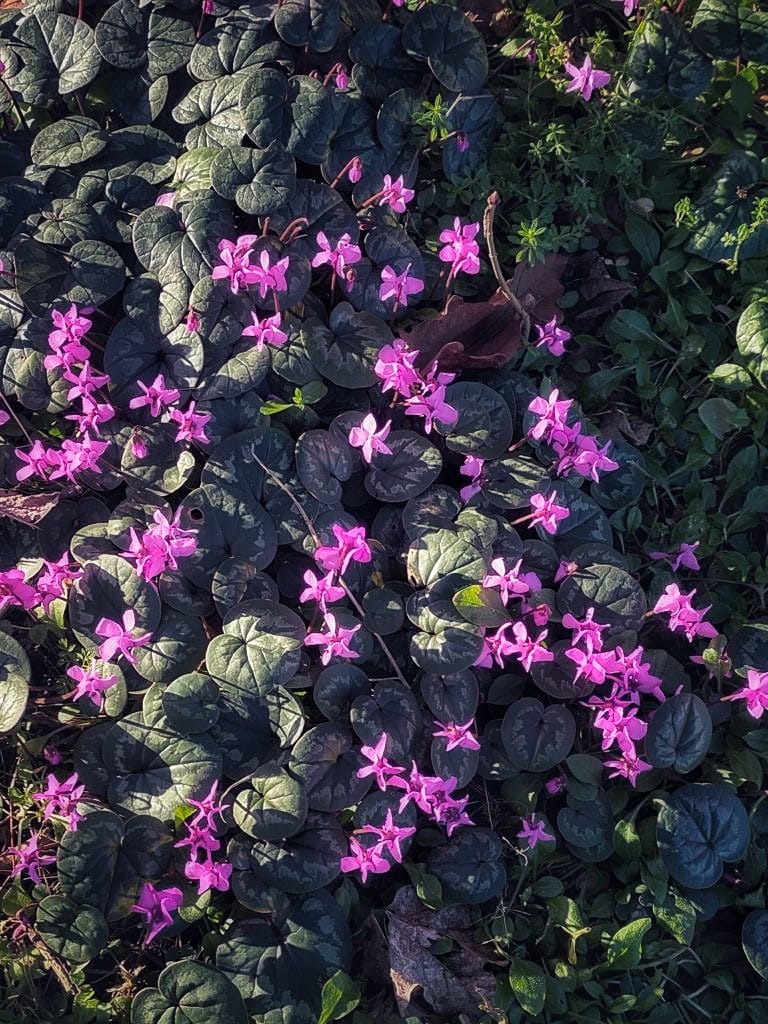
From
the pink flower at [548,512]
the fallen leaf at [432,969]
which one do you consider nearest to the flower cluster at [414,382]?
the pink flower at [548,512]

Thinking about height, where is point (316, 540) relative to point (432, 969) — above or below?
above

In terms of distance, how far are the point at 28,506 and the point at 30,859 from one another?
0.99 metres

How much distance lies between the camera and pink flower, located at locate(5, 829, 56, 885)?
2.35 metres

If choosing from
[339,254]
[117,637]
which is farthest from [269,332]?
[117,637]

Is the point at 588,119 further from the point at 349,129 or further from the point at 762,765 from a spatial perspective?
the point at 762,765

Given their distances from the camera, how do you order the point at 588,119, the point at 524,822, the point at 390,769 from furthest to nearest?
the point at 588,119, the point at 524,822, the point at 390,769

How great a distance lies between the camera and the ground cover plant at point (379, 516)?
2395mm

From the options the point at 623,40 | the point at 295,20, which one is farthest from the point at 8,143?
the point at 623,40

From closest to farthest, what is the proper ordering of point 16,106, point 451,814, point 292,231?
1. point 451,814
2. point 292,231
3. point 16,106

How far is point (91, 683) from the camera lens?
2287 mm

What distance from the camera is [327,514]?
2625 mm

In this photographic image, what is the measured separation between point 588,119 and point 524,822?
2.37 meters

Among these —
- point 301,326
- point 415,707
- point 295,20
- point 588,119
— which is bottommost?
point 415,707

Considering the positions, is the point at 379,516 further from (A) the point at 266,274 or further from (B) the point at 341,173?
(B) the point at 341,173
